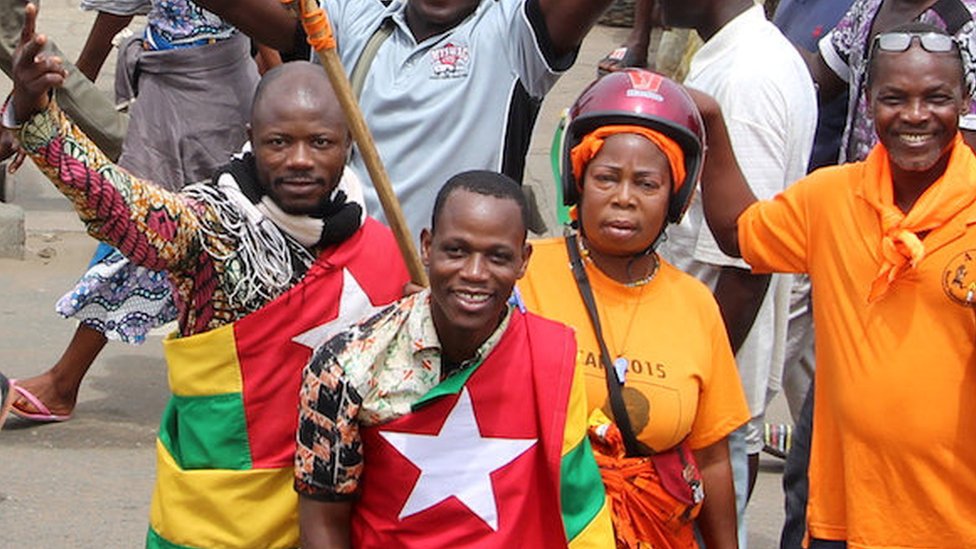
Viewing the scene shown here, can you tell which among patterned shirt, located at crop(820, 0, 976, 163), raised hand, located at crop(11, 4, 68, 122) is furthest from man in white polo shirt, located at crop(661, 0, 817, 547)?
raised hand, located at crop(11, 4, 68, 122)

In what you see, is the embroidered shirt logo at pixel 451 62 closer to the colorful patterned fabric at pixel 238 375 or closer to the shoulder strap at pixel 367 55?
the shoulder strap at pixel 367 55

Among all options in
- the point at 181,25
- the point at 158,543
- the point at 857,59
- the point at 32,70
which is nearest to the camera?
the point at 32,70

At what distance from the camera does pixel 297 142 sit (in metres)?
3.54

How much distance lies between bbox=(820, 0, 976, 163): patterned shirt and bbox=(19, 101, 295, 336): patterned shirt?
173 cm

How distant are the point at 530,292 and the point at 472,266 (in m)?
0.44

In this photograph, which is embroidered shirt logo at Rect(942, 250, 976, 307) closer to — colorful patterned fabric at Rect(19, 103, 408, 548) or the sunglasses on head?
the sunglasses on head

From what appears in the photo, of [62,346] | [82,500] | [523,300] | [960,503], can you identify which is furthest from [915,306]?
[62,346]

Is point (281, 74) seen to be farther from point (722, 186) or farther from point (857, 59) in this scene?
point (857, 59)

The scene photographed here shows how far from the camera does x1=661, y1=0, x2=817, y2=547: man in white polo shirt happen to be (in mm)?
4199

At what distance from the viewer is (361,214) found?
11.9ft

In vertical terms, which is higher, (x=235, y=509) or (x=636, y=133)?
(x=636, y=133)

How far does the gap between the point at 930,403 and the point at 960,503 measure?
0.22 m

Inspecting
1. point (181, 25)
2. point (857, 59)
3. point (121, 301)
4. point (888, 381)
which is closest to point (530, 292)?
point (888, 381)

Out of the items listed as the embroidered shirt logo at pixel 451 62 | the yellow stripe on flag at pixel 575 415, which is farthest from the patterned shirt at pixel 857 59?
the yellow stripe on flag at pixel 575 415
